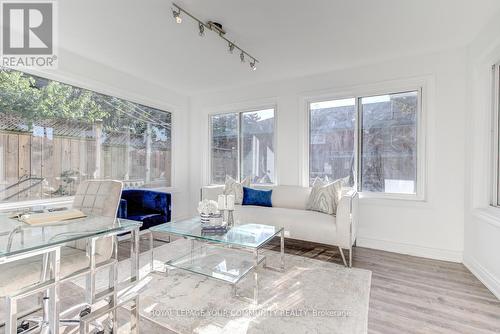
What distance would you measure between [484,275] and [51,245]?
3.41 m

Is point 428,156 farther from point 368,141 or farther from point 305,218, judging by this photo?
point 305,218

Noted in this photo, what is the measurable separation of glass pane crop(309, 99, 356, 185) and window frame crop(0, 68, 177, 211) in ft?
8.45

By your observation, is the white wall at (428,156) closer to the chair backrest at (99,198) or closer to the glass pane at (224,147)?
the glass pane at (224,147)

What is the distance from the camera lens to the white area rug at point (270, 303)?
1689 millimetres

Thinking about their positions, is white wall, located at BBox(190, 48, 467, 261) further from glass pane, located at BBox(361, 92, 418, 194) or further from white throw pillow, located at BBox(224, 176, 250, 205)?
white throw pillow, located at BBox(224, 176, 250, 205)

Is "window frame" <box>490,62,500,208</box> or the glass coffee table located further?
"window frame" <box>490,62,500,208</box>

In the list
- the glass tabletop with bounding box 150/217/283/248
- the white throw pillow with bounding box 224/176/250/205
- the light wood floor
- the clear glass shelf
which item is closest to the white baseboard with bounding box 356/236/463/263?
the light wood floor

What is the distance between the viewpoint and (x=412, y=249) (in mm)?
3102

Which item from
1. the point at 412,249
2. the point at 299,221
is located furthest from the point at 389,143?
the point at 299,221

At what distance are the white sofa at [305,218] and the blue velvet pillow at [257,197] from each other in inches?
3.1

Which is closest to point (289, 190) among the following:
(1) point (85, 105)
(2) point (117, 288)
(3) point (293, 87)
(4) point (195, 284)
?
(3) point (293, 87)

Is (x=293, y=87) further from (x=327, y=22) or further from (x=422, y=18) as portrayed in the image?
(x=422, y=18)

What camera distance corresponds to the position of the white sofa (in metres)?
2.68

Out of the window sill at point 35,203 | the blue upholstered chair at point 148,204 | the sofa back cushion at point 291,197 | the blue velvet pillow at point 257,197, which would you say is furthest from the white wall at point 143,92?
the sofa back cushion at point 291,197
